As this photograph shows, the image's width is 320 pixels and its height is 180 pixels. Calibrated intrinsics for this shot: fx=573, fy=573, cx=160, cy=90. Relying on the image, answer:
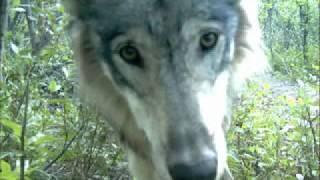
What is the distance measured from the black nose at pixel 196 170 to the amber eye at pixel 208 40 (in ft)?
1.56

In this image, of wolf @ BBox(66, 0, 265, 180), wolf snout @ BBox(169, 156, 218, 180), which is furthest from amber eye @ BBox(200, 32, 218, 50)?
wolf snout @ BBox(169, 156, 218, 180)

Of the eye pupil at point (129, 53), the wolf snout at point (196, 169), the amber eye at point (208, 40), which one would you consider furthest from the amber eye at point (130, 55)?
the wolf snout at point (196, 169)

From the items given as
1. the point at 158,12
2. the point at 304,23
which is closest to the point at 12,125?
the point at 158,12

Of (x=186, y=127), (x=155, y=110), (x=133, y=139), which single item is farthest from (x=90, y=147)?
(x=186, y=127)

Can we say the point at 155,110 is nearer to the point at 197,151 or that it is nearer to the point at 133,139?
the point at 197,151

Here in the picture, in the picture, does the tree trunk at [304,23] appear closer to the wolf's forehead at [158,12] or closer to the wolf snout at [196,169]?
the wolf's forehead at [158,12]

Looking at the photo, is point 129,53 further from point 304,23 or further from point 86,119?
point 304,23

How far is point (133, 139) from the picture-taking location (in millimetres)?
2721

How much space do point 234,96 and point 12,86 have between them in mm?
1047

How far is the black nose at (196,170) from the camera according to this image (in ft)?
6.07

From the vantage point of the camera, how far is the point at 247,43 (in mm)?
2586

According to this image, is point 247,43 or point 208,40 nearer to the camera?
point 208,40

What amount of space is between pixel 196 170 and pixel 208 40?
0.57m

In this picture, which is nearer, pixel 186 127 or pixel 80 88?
pixel 186 127
